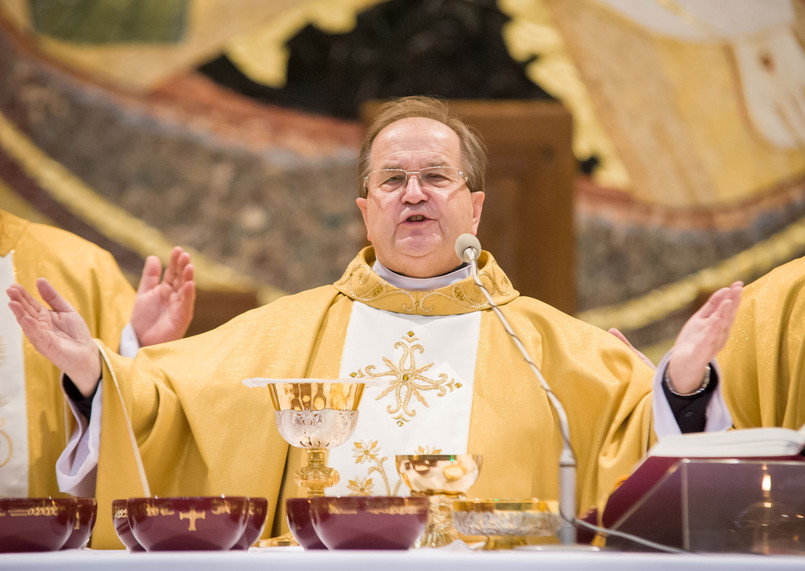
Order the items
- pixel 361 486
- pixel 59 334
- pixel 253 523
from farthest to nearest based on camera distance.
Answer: pixel 361 486, pixel 59 334, pixel 253 523

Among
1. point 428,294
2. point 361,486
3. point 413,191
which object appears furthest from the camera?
point 428,294

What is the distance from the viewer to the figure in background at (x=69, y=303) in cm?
356

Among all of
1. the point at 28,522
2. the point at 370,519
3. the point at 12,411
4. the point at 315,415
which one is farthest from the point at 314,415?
the point at 12,411

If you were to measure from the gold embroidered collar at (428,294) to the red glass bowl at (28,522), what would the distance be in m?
1.54

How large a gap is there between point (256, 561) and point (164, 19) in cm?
543

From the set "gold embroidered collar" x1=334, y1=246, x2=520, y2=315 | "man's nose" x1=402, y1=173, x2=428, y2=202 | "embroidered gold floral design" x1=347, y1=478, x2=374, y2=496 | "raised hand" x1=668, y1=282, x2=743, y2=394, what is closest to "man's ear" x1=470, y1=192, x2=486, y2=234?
"gold embroidered collar" x1=334, y1=246, x2=520, y2=315

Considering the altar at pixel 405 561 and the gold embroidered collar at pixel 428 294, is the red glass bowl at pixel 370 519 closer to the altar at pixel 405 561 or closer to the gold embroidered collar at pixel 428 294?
the altar at pixel 405 561

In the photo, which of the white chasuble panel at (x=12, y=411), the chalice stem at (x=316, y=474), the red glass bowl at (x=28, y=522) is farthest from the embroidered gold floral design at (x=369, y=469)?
the white chasuble panel at (x=12, y=411)

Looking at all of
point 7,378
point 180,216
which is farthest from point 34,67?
point 7,378

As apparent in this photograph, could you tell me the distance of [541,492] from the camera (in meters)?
3.09

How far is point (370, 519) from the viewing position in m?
2.05

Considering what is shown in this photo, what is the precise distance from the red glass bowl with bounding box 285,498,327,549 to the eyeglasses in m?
1.50

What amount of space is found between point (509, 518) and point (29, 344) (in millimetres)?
2225

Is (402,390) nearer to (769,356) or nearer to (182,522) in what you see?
(769,356)
